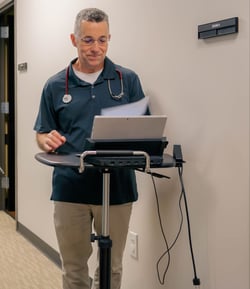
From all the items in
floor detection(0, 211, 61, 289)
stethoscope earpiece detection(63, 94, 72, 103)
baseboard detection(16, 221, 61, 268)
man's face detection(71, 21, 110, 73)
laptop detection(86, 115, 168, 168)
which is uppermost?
man's face detection(71, 21, 110, 73)

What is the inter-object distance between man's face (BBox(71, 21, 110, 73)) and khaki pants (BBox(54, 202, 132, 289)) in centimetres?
63

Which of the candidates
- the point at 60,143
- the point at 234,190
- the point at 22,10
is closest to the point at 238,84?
the point at 234,190

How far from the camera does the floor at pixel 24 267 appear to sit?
9.32ft

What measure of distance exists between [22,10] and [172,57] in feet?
7.14

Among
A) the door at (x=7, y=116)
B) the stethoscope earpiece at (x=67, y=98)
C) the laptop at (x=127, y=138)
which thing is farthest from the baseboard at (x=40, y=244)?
the laptop at (x=127, y=138)

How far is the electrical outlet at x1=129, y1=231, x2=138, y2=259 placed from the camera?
7.78 ft

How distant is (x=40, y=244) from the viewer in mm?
3508

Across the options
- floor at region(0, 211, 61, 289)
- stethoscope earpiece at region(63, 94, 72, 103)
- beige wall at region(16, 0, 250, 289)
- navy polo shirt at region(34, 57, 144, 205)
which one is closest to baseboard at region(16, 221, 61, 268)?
floor at region(0, 211, 61, 289)

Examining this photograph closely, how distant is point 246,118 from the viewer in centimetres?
168

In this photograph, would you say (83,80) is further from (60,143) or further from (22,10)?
(22,10)

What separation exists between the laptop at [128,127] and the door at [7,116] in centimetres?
326

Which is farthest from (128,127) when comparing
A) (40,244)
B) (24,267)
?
(40,244)

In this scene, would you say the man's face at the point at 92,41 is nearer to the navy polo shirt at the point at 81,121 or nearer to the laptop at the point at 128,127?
the navy polo shirt at the point at 81,121

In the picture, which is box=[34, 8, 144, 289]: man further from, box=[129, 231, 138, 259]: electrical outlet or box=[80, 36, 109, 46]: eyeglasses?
Result: box=[129, 231, 138, 259]: electrical outlet
